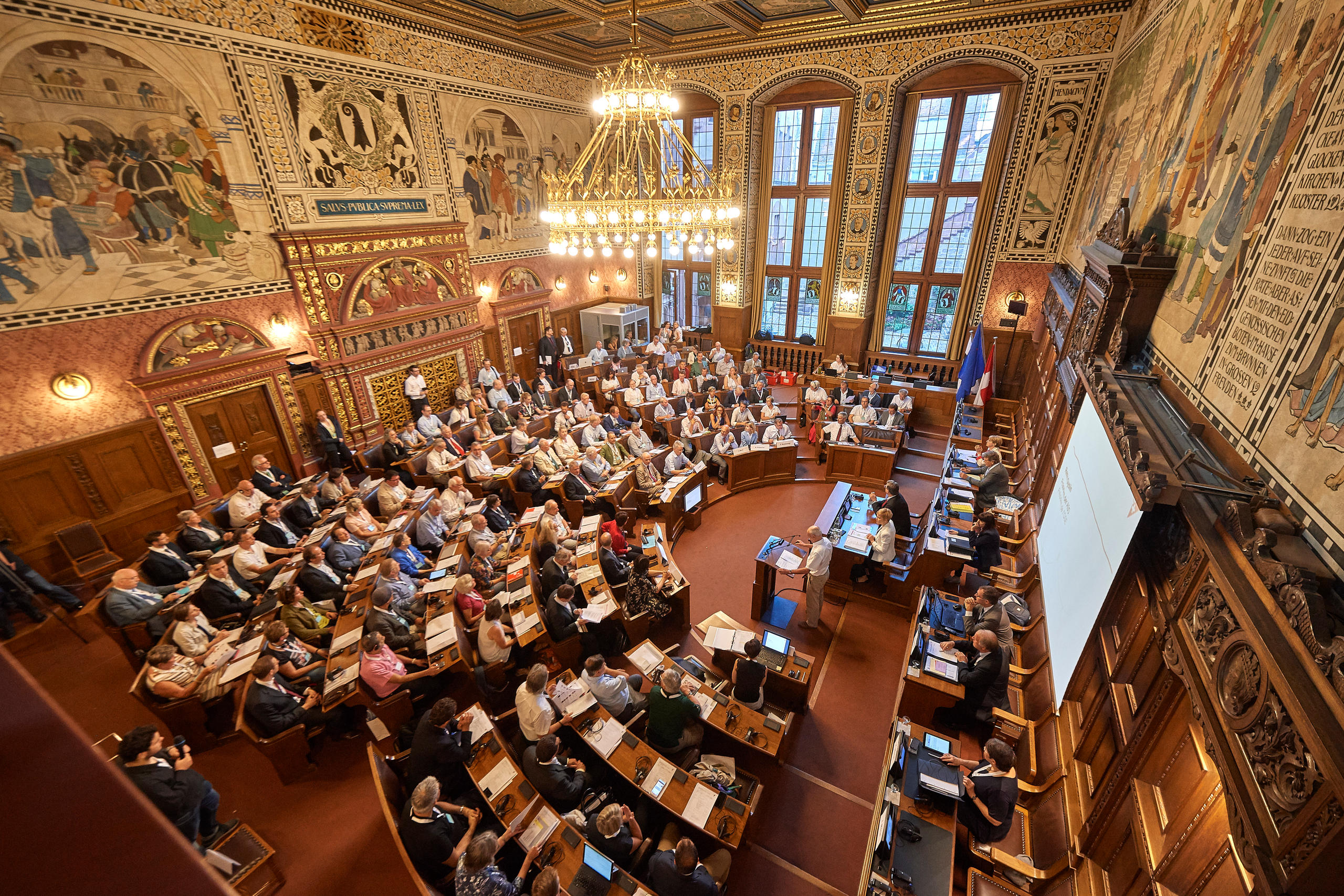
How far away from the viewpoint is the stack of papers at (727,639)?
6316 mm

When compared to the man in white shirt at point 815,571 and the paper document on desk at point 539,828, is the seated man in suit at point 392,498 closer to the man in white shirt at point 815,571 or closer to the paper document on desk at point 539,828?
the paper document on desk at point 539,828

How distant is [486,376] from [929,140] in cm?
1242

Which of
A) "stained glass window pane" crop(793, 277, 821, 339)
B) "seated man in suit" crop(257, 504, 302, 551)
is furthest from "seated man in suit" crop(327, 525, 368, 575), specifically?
"stained glass window pane" crop(793, 277, 821, 339)

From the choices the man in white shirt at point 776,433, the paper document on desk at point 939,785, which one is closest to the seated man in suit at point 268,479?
the man in white shirt at point 776,433

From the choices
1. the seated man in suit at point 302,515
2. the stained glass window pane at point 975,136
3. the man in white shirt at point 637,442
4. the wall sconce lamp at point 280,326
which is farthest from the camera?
the stained glass window pane at point 975,136

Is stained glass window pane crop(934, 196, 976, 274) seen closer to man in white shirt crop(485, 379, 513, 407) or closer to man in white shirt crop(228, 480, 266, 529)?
man in white shirt crop(485, 379, 513, 407)

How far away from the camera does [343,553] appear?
770 cm

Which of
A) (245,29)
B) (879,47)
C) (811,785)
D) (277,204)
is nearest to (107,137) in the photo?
(277,204)

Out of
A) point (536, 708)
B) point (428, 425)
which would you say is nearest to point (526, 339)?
point (428, 425)

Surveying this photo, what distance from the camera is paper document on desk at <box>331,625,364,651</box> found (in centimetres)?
632

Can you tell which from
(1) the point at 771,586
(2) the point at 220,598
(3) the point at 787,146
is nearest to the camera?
(2) the point at 220,598

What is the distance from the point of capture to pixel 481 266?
1386 cm

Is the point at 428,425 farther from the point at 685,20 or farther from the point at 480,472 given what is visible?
the point at 685,20

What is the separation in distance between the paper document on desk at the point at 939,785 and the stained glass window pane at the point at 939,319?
498 inches
